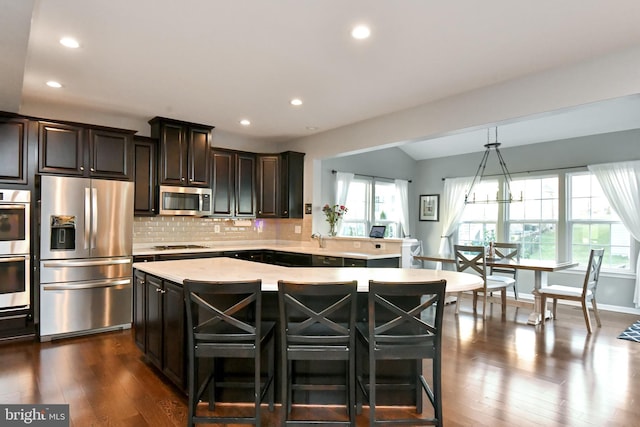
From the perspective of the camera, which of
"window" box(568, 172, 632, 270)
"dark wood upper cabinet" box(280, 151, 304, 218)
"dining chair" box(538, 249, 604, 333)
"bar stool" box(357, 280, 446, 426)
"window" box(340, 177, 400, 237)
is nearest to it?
"bar stool" box(357, 280, 446, 426)

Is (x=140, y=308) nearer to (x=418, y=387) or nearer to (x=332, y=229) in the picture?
(x=418, y=387)

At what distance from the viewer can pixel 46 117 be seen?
4.39 metres

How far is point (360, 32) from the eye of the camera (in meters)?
2.69

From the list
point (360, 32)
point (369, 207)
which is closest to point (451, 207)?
point (369, 207)

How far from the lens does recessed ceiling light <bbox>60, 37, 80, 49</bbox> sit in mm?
2789

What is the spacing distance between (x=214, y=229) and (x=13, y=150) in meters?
2.68

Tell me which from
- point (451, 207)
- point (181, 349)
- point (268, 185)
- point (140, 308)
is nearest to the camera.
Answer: point (181, 349)

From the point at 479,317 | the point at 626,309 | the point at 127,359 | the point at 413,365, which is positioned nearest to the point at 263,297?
the point at 413,365

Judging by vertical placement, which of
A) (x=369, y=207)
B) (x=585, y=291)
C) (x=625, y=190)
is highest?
(x=625, y=190)

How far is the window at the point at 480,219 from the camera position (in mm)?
6926

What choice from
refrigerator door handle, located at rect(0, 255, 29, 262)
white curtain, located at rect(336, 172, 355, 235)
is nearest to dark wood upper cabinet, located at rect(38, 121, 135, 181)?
refrigerator door handle, located at rect(0, 255, 29, 262)

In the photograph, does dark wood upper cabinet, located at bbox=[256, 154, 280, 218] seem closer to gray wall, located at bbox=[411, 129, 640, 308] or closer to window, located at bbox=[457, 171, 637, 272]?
gray wall, located at bbox=[411, 129, 640, 308]

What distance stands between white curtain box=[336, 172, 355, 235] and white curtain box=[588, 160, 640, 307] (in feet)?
12.6

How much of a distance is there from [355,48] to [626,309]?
17.9 feet
